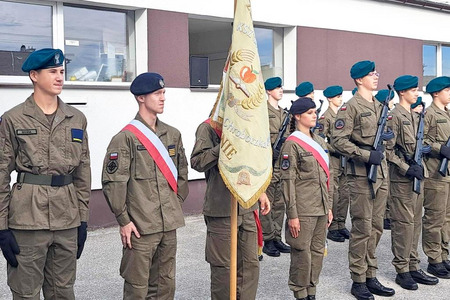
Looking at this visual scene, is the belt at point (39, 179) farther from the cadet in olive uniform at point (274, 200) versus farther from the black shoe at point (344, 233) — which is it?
the black shoe at point (344, 233)

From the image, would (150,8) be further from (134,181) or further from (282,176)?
(134,181)

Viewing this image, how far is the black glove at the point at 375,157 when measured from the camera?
17.7 feet

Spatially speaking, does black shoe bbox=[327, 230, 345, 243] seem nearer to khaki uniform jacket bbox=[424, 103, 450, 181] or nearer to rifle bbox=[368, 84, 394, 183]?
khaki uniform jacket bbox=[424, 103, 450, 181]

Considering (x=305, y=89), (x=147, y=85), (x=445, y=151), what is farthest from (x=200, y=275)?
(x=305, y=89)

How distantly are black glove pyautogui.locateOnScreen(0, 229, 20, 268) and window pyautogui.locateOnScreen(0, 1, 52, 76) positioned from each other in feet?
14.8

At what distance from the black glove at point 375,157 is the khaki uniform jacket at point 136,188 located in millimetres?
2068

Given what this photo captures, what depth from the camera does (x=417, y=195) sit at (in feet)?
19.8

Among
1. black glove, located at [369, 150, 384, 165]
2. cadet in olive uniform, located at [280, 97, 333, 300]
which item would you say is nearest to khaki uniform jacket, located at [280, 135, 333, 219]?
cadet in olive uniform, located at [280, 97, 333, 300]

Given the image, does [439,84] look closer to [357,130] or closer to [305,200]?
[357,130]

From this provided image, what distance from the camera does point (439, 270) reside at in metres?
6.25

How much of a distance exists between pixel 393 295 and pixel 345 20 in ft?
23.9

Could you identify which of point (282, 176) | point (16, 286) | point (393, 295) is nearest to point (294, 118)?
point (282, 176)

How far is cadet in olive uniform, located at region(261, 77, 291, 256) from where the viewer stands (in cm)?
726

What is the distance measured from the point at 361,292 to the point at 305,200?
112cm
